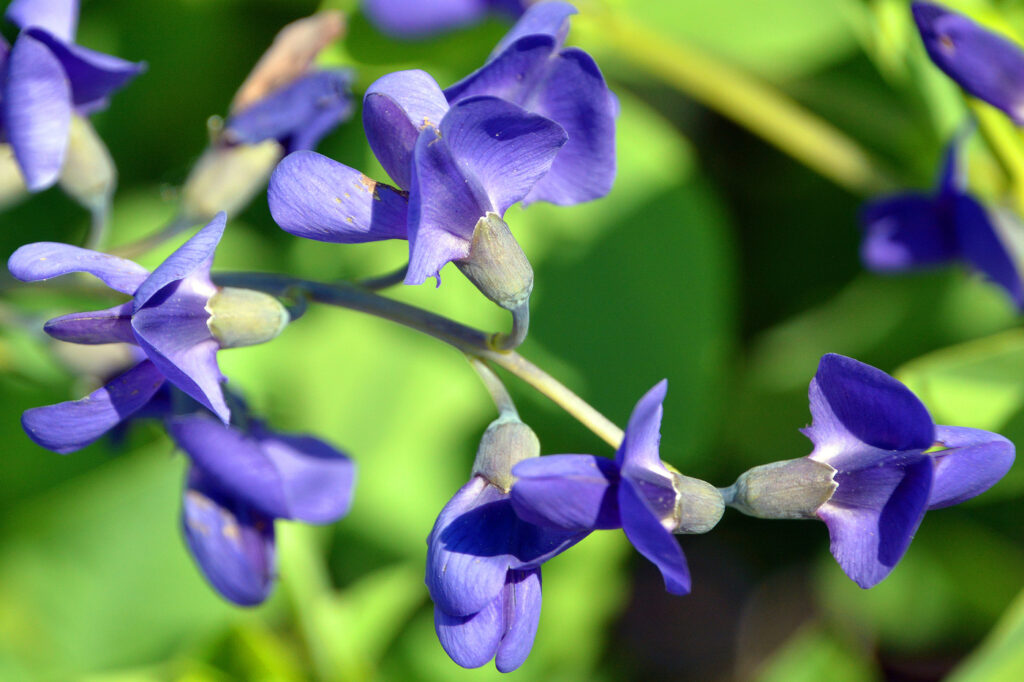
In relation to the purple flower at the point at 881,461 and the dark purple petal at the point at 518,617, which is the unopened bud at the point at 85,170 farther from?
the purple flower at the point at 881,461

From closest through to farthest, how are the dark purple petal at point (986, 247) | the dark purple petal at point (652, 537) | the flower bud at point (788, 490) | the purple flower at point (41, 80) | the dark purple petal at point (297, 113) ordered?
the dark purple petal at point (652, 537)
the flower bud at point (788, 490)
the purple flower at point (41, 80)
the dark purple petal at point (297, 113)
the dark purple petal at point (986, 247)

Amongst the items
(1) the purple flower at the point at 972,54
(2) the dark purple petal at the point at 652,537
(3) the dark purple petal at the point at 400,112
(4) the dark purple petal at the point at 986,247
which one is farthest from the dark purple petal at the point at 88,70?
(4) the dark purple petal at the point at 986,247

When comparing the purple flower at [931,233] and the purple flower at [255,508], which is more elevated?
the purple flower at [931,233]

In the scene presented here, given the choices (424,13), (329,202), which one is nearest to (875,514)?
(329,202)

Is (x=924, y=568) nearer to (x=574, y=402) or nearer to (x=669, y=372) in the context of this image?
(x=669, y=372)

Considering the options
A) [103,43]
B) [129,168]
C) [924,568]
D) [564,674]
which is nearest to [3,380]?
[129,168]

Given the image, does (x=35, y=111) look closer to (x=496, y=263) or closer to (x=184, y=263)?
(x=184, y=263)
